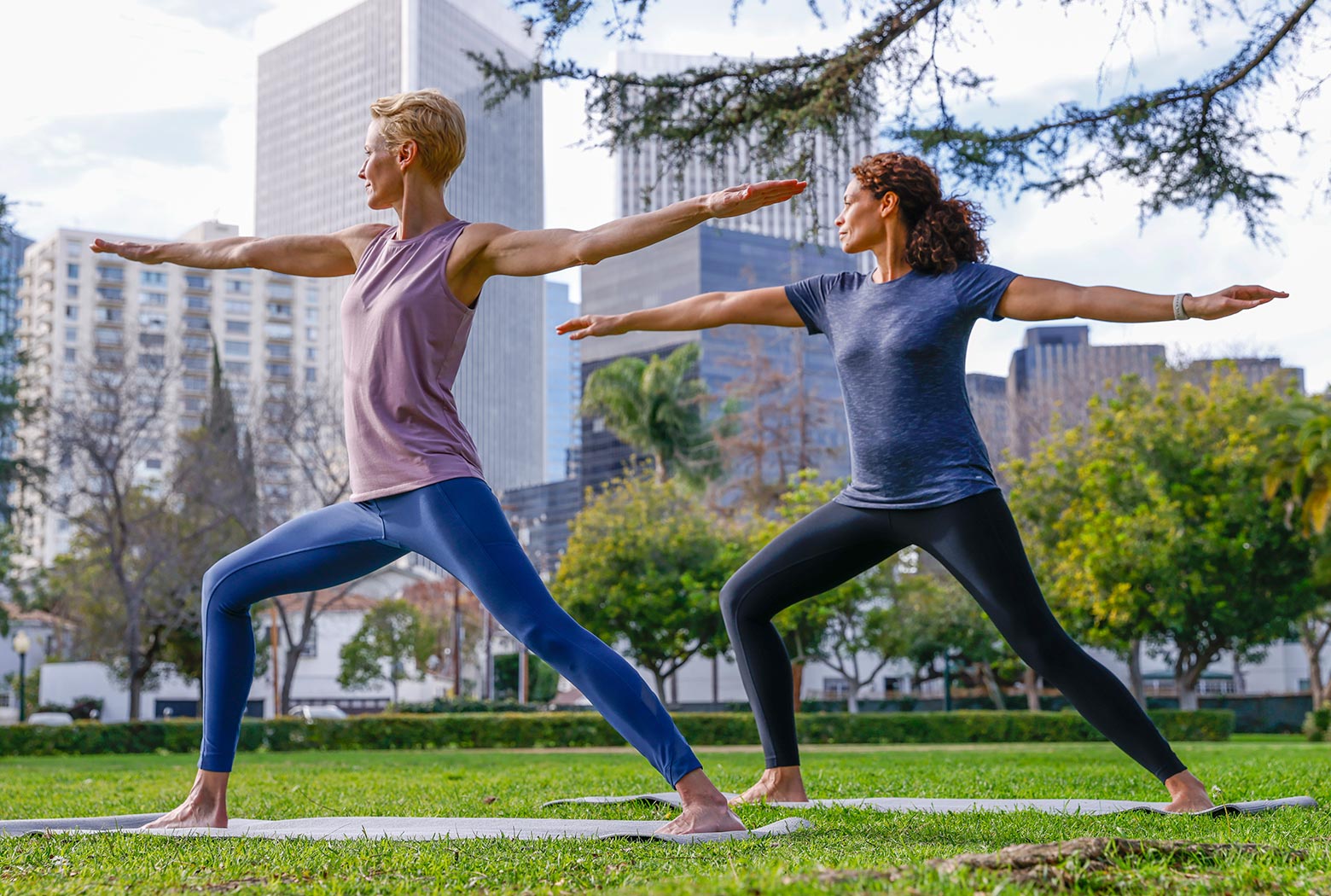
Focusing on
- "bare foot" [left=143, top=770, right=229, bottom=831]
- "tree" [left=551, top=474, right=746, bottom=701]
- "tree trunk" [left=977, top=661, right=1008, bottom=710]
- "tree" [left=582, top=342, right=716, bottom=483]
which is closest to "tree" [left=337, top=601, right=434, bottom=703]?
"tree" [left=582, top=342, right=716, bottom=483]

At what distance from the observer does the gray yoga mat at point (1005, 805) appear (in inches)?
176

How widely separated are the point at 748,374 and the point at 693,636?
15212mm

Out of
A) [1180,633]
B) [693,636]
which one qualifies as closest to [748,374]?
[693,636]

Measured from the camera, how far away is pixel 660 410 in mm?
45250

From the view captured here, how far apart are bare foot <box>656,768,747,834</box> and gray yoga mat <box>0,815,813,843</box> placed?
41 mm

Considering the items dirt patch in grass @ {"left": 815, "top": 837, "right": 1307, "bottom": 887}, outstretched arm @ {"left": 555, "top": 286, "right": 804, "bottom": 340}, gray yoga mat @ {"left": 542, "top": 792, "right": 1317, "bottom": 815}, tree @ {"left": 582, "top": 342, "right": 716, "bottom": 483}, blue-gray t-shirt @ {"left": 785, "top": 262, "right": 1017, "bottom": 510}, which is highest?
tree @ {"left": 582, "top": 342, "right": 716, "bottom": 483}

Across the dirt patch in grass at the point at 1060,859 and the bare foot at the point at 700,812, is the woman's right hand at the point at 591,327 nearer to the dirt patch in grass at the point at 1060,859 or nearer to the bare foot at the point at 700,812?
the bare foot at the point at 700,812

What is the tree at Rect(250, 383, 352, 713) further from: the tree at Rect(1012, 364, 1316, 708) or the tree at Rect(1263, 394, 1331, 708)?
the tree at Rect(1263, 394, 1331, 708)

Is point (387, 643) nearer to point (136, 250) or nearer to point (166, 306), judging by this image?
point (136, 250)

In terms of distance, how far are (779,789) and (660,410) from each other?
40.3 meters

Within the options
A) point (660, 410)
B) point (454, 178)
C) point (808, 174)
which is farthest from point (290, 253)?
point (454, 178)

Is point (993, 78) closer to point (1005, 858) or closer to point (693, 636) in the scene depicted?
point (1005, 858)

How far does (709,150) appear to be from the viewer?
30.5ft

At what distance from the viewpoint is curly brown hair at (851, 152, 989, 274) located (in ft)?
15.4
